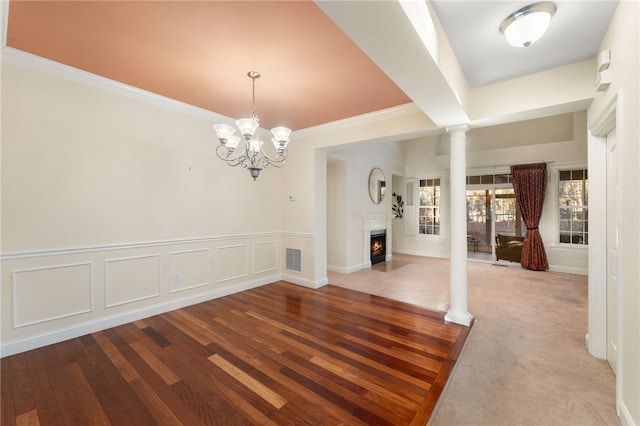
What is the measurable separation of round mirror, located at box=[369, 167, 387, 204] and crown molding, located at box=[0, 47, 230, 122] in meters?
3.94

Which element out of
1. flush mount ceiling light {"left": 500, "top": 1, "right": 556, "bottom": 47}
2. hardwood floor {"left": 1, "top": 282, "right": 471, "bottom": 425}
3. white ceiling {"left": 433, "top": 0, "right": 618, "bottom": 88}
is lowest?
hardwood floor {"left": 1, "top": 282, "right": 471, "bottom": 425}

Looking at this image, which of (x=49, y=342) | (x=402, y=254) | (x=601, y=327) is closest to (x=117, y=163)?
(x=49, y=342)

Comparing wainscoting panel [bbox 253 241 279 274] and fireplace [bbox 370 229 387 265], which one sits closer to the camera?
wainscoting panel [bbox 253 241 279 274]

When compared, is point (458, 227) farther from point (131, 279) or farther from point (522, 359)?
point (131, 279)

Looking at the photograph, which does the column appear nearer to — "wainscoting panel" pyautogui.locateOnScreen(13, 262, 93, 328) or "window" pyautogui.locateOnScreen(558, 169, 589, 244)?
"wainscoting panel" pyautogui.locateOnScreen(13, 262, 93, 328)

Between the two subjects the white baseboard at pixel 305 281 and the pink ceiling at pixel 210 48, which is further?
the white baseboard at pixel 305 281

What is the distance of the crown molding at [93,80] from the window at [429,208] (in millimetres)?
6224

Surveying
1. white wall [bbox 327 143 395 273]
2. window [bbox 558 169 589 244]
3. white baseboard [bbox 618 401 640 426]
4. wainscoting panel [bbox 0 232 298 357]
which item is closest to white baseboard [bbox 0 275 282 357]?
wainscoting panel [bbox 0 232 298 357]

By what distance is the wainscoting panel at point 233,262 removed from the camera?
4.04m

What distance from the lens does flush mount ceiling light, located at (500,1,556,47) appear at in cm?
169

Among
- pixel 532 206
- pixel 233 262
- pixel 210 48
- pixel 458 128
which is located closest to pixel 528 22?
pixel 458 128

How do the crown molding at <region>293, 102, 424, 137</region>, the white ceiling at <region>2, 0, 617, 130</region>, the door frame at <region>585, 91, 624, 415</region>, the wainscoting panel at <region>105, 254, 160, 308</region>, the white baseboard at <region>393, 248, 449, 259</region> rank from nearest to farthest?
the white ceiling at <region>2, 0, 617, 130</region> < the door frame at <region>585, 91, 624, 415</region> < the wainscoting panel at <region>105, 254, 160, 308</region> < the crown molding at <region>293, 102, 424, 137</region> < the white baseboard at <region>393, 248, 449, 259</region>

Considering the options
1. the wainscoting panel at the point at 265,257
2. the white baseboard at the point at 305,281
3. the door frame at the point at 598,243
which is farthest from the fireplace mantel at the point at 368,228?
the door frame at the point at 598,243

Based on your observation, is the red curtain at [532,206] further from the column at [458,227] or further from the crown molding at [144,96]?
the crown molding at [144,96]
